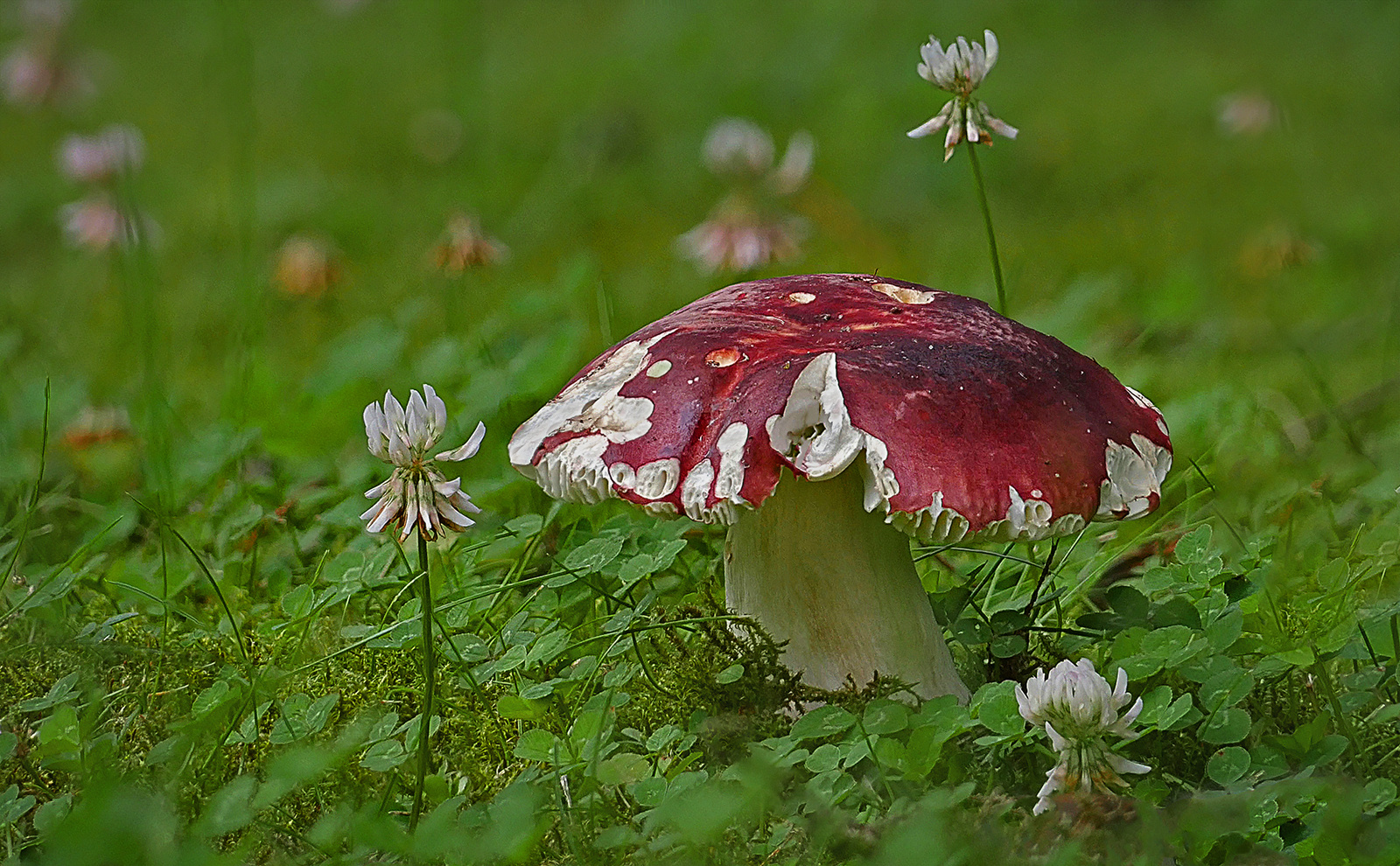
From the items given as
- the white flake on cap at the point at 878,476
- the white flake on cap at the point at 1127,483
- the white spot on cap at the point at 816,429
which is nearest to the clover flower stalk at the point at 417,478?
the white spot on cap at the point at 816,429

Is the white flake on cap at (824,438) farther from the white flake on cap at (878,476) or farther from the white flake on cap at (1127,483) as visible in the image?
the white flake on cap at (1127,483)

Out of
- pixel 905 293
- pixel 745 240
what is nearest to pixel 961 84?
pixel 905 293

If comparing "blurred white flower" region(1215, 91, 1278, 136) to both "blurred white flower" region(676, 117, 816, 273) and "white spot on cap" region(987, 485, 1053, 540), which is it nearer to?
"blurred white flower" region(676, 117, 816, 273)

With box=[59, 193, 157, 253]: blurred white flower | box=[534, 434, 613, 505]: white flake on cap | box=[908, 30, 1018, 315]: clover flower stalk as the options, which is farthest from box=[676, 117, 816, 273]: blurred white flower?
box=[59, 193, 157, 253]: blurred white flower

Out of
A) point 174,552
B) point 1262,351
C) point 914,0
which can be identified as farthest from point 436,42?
point 174,552

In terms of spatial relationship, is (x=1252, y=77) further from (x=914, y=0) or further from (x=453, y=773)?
(x=453, y=773)
